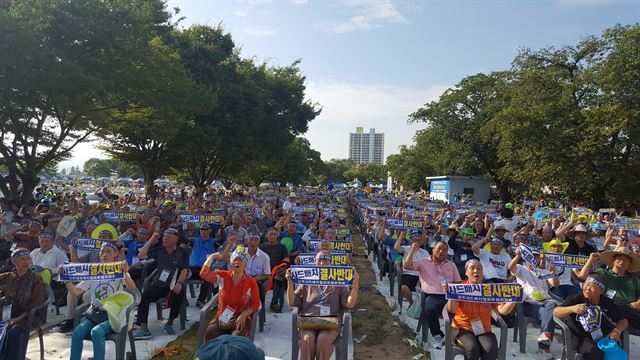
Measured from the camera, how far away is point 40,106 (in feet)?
49.2

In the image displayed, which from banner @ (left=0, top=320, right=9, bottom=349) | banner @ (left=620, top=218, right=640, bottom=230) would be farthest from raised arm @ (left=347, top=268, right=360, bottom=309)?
banner @ (left=620, top=218, right=640, bottom=230)

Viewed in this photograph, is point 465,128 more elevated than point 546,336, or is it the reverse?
point 465,128

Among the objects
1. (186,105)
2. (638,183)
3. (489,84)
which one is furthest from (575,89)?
(186,105)

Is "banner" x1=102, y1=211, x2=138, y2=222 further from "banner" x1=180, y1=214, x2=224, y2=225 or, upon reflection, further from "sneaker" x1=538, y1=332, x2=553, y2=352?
"sneaker" x1=538, y1=332, x2=553, y2=352

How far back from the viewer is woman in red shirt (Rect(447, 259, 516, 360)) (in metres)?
4.76

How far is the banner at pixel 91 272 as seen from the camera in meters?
5.25

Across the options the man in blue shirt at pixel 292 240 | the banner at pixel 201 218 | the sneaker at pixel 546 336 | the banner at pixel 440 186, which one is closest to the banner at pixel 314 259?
the man in blue shirt at pixel 292 240

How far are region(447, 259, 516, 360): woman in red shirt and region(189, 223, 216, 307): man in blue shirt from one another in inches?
180

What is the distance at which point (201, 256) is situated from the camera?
827 cm

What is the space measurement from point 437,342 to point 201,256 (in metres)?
4.42

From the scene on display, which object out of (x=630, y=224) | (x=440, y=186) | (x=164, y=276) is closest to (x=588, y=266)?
(x=164, y=276)

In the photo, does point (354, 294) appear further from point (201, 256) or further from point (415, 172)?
point (415, 172)

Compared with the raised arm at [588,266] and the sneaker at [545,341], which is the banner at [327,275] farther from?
the raised arm at [588,266]

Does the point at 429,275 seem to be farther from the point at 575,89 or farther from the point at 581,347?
the point at 575,89
